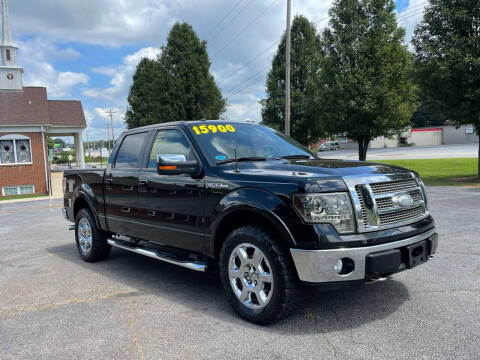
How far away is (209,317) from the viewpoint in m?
3.77

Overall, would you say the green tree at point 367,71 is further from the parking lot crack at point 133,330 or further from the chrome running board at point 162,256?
the parking lot crack at point 133,330

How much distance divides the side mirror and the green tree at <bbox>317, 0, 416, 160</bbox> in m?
15.4

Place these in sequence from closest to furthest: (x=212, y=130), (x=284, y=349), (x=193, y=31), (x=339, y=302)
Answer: (x=284, y=349) < (x=339, y=302) < (x=212, y=130) < (x=193, y=31)

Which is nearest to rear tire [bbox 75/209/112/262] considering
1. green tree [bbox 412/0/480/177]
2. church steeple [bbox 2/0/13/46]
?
green tree [bbox 412/0/480/177]

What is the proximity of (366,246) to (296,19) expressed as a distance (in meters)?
27.1

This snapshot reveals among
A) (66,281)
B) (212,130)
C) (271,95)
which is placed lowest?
(66,281)

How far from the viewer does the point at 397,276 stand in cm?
468

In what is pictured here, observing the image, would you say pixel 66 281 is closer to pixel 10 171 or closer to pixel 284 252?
pixel 284 252

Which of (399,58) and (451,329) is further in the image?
(399,58)

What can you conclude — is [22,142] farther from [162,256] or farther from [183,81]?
[162,256]

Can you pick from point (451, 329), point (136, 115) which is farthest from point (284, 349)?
point (136, 115)

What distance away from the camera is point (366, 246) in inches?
126

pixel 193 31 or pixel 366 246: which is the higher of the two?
pixel 193 31

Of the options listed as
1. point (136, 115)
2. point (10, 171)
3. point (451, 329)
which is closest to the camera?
point (451, 329)
